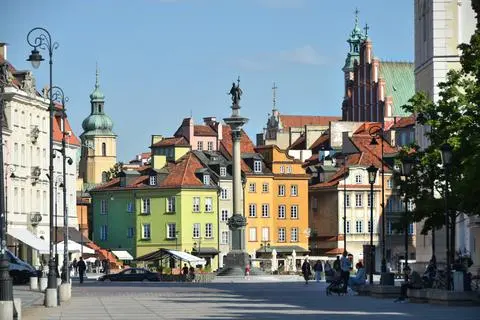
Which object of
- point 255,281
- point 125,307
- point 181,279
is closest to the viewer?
point 125,307

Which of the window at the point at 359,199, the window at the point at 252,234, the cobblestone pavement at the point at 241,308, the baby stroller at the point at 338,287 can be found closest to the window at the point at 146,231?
the window at the point at 252,234

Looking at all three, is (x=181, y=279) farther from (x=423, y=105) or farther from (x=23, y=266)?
(x=423, y=105)

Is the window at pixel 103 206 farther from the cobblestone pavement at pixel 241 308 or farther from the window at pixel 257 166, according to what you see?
the cobblestone pavement at pixel 241 308

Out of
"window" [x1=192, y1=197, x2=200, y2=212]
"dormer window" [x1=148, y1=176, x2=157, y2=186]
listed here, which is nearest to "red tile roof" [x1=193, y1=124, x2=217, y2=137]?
"dormer window" [x1=148, y1=176, x2=157, y2=186]

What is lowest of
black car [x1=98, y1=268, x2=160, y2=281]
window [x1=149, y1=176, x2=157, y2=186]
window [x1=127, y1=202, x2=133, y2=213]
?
black car [x1=98, y1=268, x2=160, y2=281]

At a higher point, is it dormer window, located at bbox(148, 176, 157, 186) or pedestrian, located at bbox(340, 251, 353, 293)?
dormer window, located at bbox(148, 176, 157, 186)

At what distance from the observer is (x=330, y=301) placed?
59.0 m

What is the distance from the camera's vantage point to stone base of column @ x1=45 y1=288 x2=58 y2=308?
55103 mm

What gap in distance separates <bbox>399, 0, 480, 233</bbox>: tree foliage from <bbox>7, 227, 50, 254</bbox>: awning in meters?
41.0

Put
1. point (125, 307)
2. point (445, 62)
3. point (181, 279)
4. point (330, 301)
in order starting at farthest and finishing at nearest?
point (181, 279) → point (445, 62) → point (330, 301) → point (125, 307)

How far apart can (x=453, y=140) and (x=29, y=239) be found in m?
51.8

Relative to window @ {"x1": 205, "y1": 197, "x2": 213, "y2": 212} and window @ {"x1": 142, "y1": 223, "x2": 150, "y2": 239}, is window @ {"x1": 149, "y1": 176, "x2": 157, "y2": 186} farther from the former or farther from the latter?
window @ {"x1": 205, "y1": 197, "x2": 213, "y2": 212}

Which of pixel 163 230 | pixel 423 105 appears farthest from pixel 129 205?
pixel 423 105

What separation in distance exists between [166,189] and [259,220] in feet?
30.6
